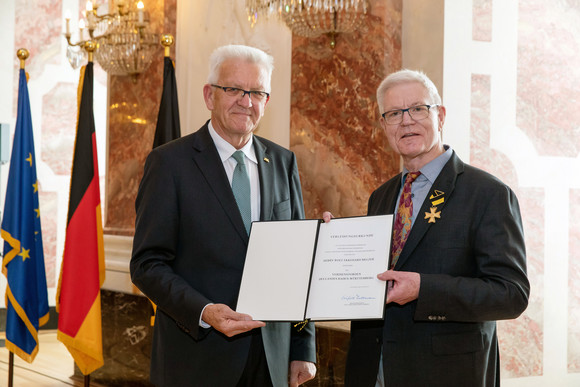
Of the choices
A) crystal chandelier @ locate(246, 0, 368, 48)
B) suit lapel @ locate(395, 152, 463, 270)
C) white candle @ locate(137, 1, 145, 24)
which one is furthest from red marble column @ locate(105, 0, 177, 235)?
suit lapel @ locate(395, 152, 463, 270)

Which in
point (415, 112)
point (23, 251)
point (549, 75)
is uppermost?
point (549, 75)

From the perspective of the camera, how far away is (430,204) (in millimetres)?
2463

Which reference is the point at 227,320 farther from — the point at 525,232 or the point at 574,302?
the point at 574,302

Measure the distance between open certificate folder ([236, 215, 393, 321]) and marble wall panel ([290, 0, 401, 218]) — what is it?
1910 mm

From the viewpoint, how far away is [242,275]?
2615 mm

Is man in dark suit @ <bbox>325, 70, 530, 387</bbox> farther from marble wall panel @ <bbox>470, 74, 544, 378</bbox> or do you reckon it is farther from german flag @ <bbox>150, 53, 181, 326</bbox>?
german flag @ <bbox>150, 53, 181, 326</bbox>

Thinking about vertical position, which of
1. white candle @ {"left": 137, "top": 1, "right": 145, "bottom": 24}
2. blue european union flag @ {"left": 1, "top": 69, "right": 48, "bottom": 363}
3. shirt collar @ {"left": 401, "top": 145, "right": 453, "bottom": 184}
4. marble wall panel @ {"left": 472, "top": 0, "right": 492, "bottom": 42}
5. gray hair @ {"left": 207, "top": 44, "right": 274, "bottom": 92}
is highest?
white candle @ {"left": 137, "top": 1, "right": 145, "bottom": 24}

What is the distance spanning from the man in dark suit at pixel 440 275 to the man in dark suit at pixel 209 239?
1.17ft

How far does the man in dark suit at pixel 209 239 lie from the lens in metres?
2.63

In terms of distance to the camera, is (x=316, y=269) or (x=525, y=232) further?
(x=525, y=232)

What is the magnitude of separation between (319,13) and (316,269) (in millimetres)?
2468

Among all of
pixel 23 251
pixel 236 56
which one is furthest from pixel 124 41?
pixel 236 56

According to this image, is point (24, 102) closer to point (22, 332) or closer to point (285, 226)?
point (22, 332)

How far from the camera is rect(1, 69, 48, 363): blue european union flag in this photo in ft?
18.8
